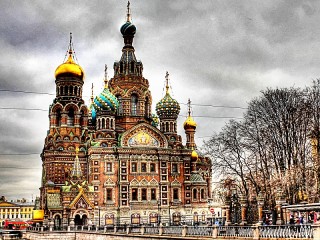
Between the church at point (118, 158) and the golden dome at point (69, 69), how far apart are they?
97 millimetres

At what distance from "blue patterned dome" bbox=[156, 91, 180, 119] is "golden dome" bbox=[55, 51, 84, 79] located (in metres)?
10.7

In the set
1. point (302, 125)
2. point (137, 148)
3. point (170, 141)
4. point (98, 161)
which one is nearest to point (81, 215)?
point (98, 161)

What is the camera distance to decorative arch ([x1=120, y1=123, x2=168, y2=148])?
5784 centimetres

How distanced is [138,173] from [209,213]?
1077cm

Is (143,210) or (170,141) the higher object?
(170,141)

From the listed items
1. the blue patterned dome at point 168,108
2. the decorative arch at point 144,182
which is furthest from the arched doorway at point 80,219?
the blue patterned dome at point 168,108

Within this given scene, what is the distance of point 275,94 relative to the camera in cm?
3328

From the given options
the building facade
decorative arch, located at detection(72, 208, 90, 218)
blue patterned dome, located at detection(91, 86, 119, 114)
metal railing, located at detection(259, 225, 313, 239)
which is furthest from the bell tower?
the building facade

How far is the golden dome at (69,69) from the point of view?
61469 mm

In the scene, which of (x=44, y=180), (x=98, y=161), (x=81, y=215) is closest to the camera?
(x=81, y=215)

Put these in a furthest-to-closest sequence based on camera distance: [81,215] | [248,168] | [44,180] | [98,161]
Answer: [44,180]
[98,161]
[81,215]
[248,168]

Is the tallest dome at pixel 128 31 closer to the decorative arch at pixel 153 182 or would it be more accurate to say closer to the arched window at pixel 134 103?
A: the arched window at pixel 134 103

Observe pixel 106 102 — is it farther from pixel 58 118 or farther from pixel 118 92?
pixel 58 118

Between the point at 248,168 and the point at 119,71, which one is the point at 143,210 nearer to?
the point at 119,71
